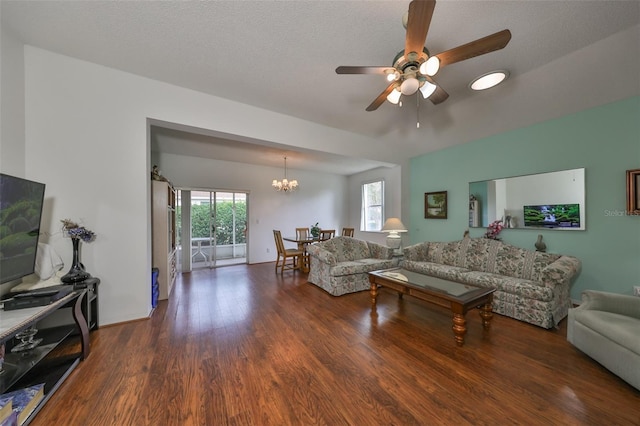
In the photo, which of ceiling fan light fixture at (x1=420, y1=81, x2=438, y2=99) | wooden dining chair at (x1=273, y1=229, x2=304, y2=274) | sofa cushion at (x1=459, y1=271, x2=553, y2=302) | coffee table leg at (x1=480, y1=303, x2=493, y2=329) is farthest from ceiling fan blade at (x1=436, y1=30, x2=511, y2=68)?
wooden dining chair at (x1=273, y1=229, x2=304, y2=274)

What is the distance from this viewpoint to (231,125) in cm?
316

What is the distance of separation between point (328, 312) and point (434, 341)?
1.24 m

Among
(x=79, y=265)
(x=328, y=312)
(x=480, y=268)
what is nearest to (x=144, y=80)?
(x=79, y=265)

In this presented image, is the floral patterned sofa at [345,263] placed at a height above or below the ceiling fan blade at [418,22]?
below

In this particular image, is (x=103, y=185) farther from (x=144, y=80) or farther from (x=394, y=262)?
(x=394, y=262)

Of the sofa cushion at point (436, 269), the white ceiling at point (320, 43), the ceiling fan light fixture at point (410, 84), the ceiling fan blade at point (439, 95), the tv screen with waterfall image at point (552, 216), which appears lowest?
the sofa cushion at point (436, 269)

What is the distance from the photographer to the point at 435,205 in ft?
15.6

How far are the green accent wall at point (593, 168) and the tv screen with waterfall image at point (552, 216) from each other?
3.9 inches

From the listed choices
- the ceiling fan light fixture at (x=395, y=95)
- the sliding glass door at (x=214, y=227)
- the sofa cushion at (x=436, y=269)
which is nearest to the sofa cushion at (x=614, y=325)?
the sofa cushion at (x=436, y=269)

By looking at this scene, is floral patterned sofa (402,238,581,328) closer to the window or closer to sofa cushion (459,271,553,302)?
sofa cushion (459,271,553,302)

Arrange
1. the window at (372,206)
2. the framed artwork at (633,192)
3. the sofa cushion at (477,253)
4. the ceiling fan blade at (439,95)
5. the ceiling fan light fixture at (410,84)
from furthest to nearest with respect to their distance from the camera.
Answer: the window at (372,206)
the sofa cushion at (477,253)
the framed artwork at (633,192)
the ceiling fan blade at (439,95)
the ceiling fan light fixture at (410,84)

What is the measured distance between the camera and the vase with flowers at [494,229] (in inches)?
146

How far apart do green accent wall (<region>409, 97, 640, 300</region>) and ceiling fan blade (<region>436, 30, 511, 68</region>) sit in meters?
2.66

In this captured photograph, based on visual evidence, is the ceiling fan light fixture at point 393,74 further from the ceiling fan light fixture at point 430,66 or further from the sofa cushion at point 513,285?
the sofa cushion at point 513,285
